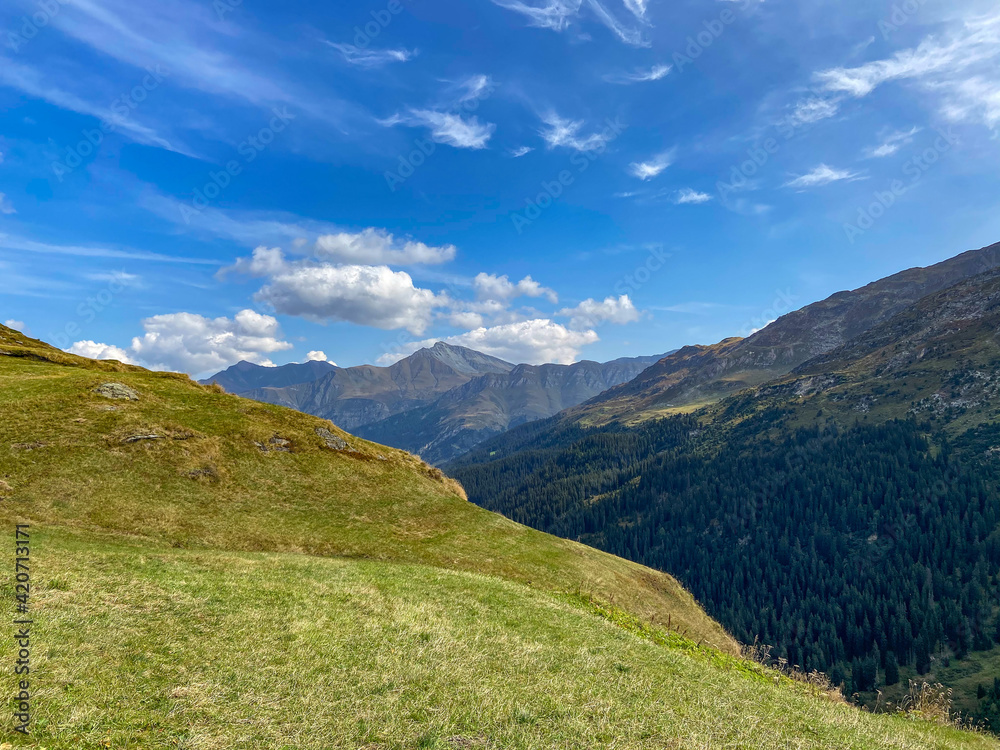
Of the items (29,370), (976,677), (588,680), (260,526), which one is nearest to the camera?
(588,680)

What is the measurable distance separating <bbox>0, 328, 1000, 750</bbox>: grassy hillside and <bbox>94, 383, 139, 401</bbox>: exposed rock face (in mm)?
1238

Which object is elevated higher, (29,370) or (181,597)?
(29,370)

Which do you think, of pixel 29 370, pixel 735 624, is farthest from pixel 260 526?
pixel 735 624

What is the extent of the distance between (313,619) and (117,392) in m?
45.2

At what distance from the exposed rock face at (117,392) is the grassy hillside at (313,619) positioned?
124 centimetres

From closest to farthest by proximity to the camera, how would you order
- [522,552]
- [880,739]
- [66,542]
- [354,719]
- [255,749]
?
1. [255,749]
2. [354,719]
3. [880,739]
4. [66,542]
5. [522,552]

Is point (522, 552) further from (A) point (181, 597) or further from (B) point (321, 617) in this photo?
(A) point (181, 597)

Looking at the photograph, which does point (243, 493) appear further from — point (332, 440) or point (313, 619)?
point (313, 619)

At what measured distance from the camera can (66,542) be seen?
2634 centimetres

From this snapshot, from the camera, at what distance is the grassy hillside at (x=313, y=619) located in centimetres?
1167

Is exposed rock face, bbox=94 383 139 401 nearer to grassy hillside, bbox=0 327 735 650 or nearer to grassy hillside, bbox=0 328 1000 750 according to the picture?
grassy hillside, bbox=0 327 735 650

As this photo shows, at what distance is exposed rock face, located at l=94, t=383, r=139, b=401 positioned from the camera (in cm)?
4720

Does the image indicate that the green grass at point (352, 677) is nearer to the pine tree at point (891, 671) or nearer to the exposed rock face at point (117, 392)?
the exposed rock face at point (117, 392)

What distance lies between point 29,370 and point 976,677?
706 ft
